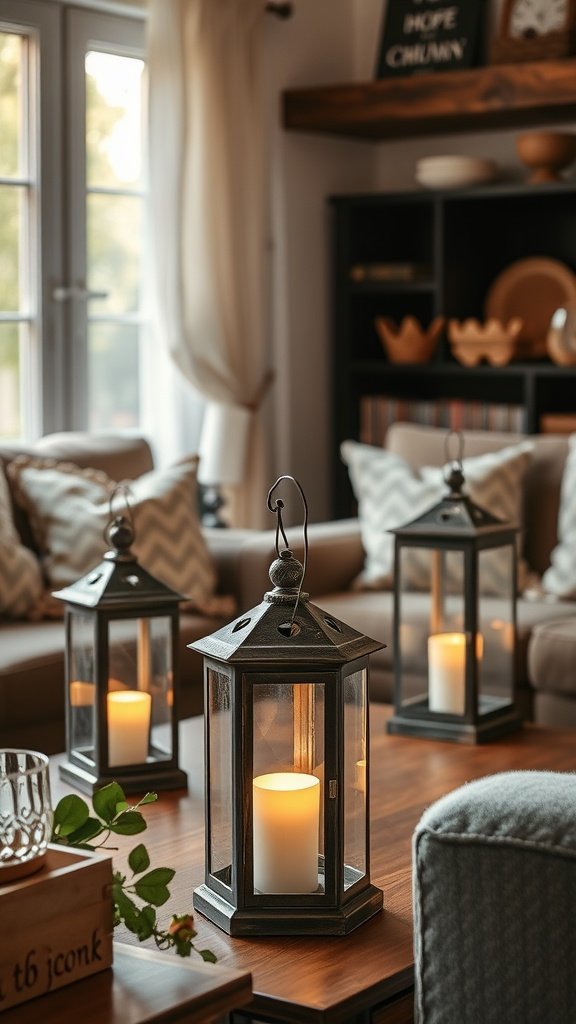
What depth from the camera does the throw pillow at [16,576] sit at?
135 inches

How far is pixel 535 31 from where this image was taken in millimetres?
4641

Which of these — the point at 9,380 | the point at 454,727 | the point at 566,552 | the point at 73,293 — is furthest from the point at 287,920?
the point at 73,293

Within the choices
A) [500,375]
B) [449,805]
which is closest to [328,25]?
[500,375]

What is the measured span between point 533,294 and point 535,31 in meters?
0.90

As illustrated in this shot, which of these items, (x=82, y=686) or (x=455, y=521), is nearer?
(x=82, y=686)

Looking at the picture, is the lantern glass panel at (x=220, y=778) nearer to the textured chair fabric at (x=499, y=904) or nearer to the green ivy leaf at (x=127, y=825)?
the green ivy leaf at (x=127, y=825)

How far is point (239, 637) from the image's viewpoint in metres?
1.48

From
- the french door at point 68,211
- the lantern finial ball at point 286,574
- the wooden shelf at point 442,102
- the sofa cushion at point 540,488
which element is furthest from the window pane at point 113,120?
the lantern finial ball at point 286,574

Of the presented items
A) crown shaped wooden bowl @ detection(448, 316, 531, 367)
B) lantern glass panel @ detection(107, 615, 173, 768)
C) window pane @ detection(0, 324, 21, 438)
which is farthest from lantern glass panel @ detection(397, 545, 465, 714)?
crown shaped wooden bowl @ detection(448, 316, 531, 367)

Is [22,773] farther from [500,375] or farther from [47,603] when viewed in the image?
[500,375]

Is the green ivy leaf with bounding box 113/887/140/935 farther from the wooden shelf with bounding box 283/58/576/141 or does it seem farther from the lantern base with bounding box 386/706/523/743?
the wooden shelf with bounding box 283/58/576/141

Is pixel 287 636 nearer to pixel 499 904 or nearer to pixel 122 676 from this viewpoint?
pixel 499 904

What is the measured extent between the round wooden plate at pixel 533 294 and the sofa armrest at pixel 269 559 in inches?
51.3

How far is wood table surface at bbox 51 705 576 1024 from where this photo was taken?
1.37 meters
